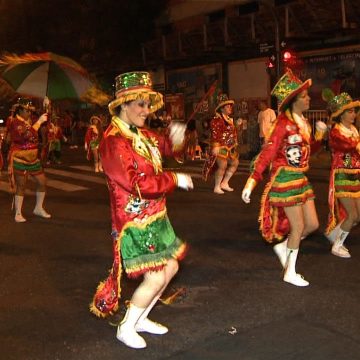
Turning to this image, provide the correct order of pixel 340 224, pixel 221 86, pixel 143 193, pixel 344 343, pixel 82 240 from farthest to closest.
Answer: pixel 221 86, pixel 82 240, pixel 340 224, pixel 344 343, pixel 143 193

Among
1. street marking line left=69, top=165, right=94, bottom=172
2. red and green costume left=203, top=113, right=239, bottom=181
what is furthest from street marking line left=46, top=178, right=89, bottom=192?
red and green costume left=203, top=113, right=239, bottom=181

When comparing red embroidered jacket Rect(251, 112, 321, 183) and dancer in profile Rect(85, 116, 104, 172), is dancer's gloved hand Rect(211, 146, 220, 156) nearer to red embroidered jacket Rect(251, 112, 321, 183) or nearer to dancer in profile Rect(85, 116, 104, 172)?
dancer in profile Rect(85, 116, 104, 172)

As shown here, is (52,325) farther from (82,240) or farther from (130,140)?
(82,240)

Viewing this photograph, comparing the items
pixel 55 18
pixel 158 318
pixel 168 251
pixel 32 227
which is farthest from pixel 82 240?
pixel 55 18

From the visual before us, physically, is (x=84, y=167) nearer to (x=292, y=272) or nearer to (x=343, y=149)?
(x=343, y=149)

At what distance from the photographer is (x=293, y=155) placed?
207 inches

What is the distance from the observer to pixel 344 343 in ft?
13.3

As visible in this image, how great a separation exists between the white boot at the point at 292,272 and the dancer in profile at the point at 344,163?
1086mm

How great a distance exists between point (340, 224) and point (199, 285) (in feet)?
5.98

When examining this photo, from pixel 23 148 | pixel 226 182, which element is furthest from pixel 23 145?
pixel 226 182

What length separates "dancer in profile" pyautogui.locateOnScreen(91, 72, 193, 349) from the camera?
381cm

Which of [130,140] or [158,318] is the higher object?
[130,140]

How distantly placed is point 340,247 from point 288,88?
2064mm

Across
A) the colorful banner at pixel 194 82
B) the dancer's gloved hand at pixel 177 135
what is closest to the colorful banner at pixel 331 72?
the colorful banner at pixel 194 82
